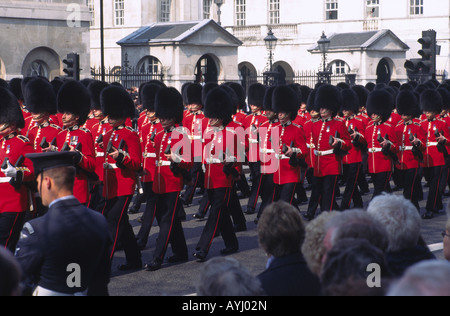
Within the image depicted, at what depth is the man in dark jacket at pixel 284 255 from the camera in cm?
362

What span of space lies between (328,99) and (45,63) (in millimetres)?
11704

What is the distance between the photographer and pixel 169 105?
26.6 feet

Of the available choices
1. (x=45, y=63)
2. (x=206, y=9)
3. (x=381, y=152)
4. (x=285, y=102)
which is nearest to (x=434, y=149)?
(x=381, y=152)

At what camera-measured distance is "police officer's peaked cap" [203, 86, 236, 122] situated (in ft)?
28.1

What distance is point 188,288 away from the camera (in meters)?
6.67

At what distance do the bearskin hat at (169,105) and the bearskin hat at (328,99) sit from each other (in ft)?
8.90

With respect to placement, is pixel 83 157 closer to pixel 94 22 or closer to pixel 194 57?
pixel 194 57

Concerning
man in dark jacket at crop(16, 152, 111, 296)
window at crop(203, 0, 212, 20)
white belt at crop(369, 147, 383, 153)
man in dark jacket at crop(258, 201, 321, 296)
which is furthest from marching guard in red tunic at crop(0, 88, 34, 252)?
window at crop(203, 0, 212, 20)

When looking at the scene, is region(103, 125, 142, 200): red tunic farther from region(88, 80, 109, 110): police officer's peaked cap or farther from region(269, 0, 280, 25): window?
region(269, 0, 280, 25): window

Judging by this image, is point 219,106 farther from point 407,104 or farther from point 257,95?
point 257,95

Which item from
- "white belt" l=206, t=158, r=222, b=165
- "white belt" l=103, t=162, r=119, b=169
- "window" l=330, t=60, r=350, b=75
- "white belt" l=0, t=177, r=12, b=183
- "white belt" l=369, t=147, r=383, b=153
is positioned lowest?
"white belt" l=369, t=147, r=383, b=153

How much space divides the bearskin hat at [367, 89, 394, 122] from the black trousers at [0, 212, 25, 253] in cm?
594

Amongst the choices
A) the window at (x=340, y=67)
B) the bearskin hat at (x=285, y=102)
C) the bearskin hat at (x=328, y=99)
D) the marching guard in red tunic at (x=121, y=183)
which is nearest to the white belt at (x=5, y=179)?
the marching guard in red tunic at (x=121, y=183)

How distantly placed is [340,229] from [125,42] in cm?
2252
